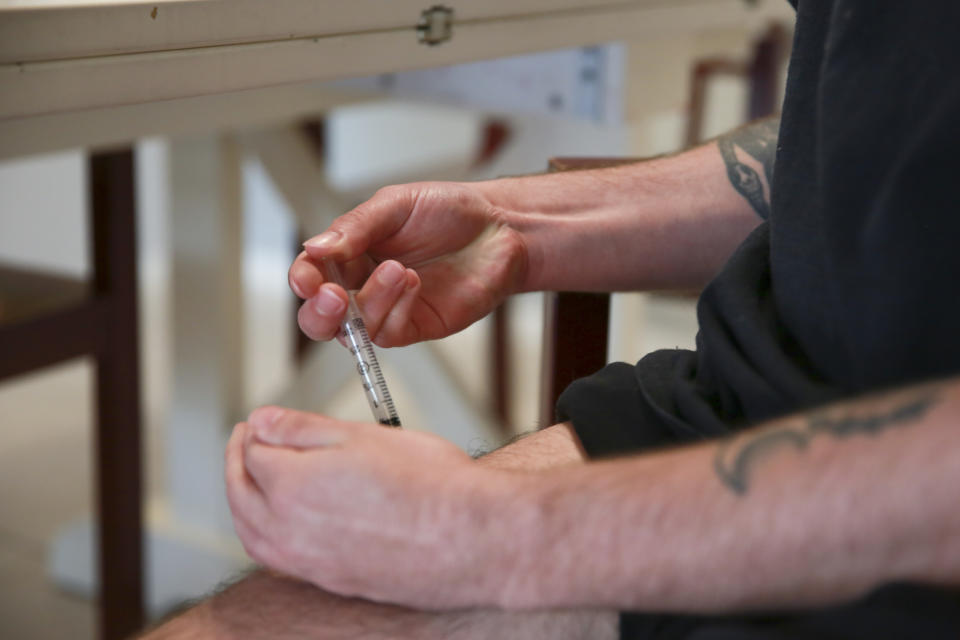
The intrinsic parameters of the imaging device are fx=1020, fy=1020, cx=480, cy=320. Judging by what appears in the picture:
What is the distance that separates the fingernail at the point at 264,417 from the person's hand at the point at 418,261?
0.11 m

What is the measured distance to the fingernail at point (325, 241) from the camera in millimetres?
642

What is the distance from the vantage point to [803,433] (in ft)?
1.50

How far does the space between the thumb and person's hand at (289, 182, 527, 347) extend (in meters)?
0.11

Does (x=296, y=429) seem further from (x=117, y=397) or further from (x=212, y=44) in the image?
(x=117, y=397)

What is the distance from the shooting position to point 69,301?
4.46 ft

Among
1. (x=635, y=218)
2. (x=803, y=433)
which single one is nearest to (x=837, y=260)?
(x=803, y=433)

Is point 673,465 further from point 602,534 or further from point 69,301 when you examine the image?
point 69,301

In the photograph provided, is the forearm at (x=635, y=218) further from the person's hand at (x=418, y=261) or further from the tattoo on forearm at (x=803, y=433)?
the tattoo on forearm at (x=803, y=433)

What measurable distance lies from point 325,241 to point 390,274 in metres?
0.05

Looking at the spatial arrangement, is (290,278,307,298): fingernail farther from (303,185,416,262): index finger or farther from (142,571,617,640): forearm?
(142,571,617,640): forearm

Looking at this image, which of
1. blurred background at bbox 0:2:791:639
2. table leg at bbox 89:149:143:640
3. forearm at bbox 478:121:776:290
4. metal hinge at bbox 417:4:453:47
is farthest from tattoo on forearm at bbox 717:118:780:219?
table leg at bbox 89:149:143:640

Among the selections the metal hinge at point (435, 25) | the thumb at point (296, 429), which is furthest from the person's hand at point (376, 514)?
the metal hinge at point (435, 25)

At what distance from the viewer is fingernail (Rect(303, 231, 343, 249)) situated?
0.64 meters

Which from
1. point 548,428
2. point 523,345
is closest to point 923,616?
point 548,428
